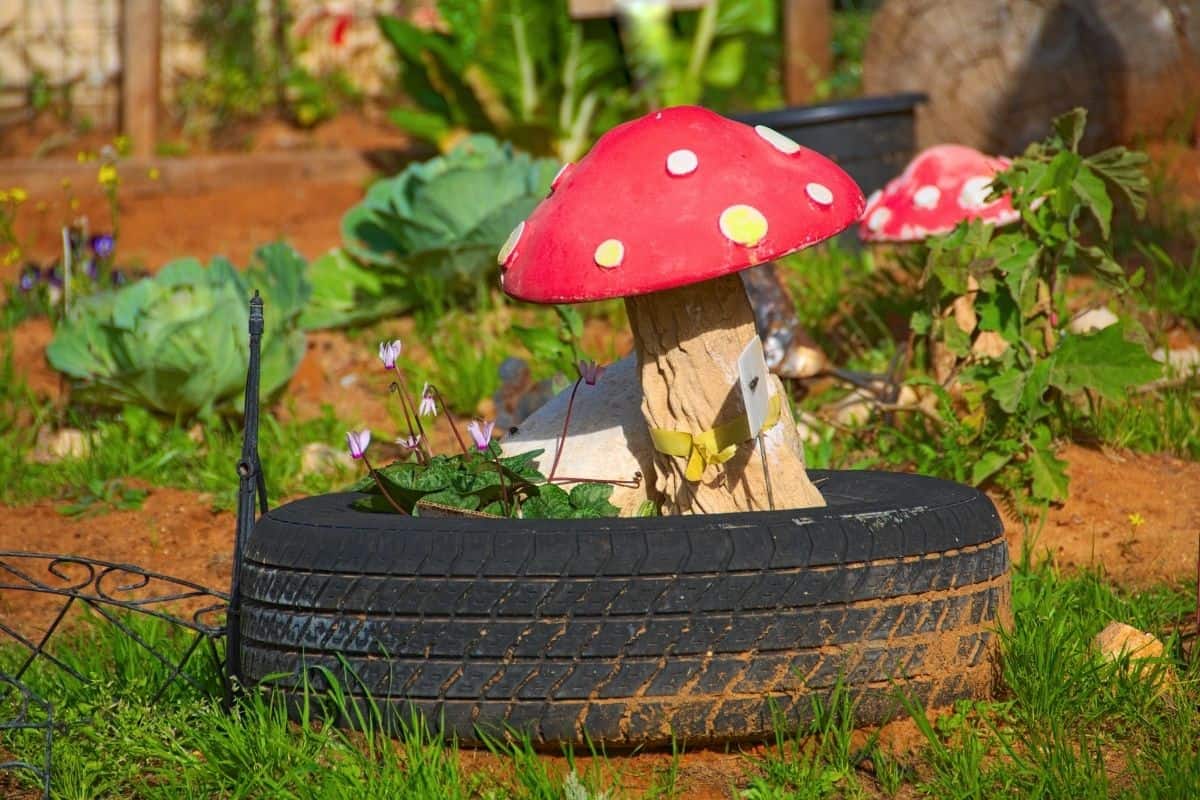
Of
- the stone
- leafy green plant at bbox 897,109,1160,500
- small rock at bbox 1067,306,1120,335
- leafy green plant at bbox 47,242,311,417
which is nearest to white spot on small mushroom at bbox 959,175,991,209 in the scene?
leafy green plant at bbox 897,109,1160,500

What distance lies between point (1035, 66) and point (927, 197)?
8.91 feet

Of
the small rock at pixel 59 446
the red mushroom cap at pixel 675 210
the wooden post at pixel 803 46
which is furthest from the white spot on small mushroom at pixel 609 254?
the wooden post at pixel 803 46

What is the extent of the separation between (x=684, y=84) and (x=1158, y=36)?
2352 mm

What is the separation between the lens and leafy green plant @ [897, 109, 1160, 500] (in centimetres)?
334

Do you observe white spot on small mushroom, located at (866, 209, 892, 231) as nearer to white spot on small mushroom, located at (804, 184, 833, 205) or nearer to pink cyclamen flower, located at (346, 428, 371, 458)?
white spot on small mushroom, located at (804, 184, 833, 205)

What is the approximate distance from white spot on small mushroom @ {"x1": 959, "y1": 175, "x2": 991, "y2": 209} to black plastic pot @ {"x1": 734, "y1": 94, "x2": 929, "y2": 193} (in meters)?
1.63

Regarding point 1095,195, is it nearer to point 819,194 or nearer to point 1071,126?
point 1071,126

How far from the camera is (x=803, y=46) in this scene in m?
7.72

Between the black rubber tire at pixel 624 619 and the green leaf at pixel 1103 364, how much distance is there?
120 cm

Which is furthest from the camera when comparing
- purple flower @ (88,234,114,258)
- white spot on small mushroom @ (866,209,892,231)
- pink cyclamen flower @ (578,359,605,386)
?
purple flower @ (88,234,114,258)

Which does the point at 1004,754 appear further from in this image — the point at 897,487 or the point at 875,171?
the point at 875,171

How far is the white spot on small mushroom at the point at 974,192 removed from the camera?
3.81 meters

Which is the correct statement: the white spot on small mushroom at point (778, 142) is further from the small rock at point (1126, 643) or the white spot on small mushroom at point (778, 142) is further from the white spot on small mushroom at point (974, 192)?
the white spot on small mushroom at point (974, 192)

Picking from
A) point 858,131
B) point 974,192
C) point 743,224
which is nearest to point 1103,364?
point 974,192
